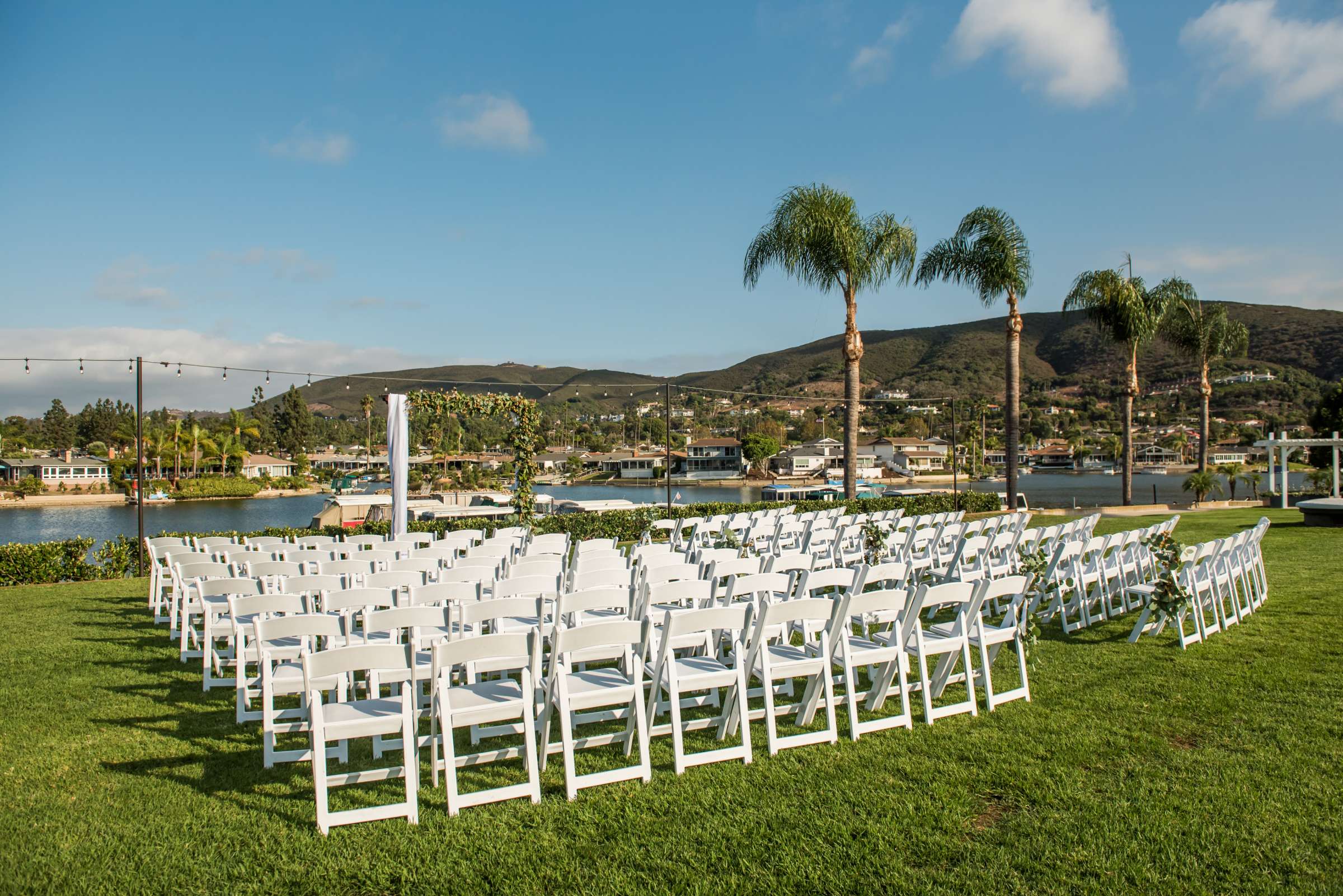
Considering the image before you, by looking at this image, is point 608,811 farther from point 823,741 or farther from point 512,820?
point 823,741

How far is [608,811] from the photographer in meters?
3.40

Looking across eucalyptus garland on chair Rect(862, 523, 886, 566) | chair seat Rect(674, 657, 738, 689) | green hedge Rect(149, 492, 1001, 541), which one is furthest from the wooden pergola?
chair seat Rect(674, 657, 738, 689)

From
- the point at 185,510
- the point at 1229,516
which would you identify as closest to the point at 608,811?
the point at 1229,516

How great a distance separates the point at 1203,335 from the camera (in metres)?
29.1

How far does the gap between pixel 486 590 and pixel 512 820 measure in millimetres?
2572

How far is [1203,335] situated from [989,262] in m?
14.3

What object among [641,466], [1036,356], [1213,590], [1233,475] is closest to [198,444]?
[641,466]

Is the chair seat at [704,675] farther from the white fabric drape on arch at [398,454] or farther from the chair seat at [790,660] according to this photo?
the white fabric drape on arch at [398,454]

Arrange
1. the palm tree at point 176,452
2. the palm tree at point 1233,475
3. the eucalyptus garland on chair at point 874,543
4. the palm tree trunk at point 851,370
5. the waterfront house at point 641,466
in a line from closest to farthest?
the eucalyptus garland on chair at point 874,543 < the palm tree trunk at point 851,370 < the palm tree at point 1233,475 < the palm tree at point 176,452 < the waterfront house at point 641,466

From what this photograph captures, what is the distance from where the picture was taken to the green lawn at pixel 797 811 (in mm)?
2852

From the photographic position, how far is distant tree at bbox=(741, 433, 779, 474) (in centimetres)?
9488

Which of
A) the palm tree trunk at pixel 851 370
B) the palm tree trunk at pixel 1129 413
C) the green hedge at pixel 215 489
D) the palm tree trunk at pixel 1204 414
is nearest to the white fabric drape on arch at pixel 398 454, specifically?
the palm tree trunk at pixel 851 370

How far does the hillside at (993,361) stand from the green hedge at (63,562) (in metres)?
68.9

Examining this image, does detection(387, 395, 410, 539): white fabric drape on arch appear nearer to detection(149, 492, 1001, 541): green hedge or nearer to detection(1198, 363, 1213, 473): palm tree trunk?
detection(149, 492, 1001, 541): green hedge
